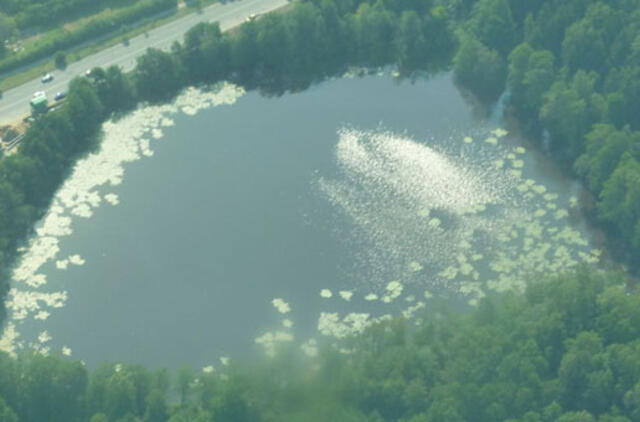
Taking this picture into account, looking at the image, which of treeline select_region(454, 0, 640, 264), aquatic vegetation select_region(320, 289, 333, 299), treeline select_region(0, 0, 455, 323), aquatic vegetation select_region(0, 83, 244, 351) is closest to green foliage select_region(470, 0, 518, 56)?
treeline select_region(454, 0, 640, 264)

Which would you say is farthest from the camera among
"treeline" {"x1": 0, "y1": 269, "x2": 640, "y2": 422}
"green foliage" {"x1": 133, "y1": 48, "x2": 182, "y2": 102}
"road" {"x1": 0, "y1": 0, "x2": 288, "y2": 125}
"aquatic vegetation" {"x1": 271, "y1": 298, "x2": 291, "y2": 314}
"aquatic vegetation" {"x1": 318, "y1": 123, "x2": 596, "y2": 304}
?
"green foliage" {"x1": 133, "y1": 48, "x2": 182, "y2": 102}

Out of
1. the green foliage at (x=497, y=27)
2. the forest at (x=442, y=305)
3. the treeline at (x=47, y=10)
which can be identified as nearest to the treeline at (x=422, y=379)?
the forest at (x=442, y=305)

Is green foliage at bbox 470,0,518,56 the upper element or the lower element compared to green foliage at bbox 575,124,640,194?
upper

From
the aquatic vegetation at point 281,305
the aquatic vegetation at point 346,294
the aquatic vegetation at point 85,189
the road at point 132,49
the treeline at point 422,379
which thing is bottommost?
the aquatic vegetation at point 346,294

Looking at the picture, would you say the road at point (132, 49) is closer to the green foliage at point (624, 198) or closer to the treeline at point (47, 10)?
the treeline at point (47, 10)

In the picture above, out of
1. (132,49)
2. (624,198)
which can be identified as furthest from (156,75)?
(624,198)

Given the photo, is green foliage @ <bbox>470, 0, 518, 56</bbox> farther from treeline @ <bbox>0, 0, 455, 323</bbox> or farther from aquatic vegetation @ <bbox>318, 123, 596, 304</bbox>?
aquatic vegetation @ <bbox>318, 123, 596, 304</bbox>

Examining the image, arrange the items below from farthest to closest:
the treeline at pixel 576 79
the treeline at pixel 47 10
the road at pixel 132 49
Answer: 1. the treeline at pixel 47 10
2. the road at pixel 132 49
3. the treeline at pixel 576 79

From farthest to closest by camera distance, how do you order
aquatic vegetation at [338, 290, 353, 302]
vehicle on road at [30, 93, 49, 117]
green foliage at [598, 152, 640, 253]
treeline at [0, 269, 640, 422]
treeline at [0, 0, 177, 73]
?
treeline at [0, 0, 177, 73] < vehicle on road at [30, 93, 49, 117] < green foliage at [598, 152, 640, 253] < aquatic vegetation at [338, 290, 353, 302] < treeline at [0, 269, 640, 422]
